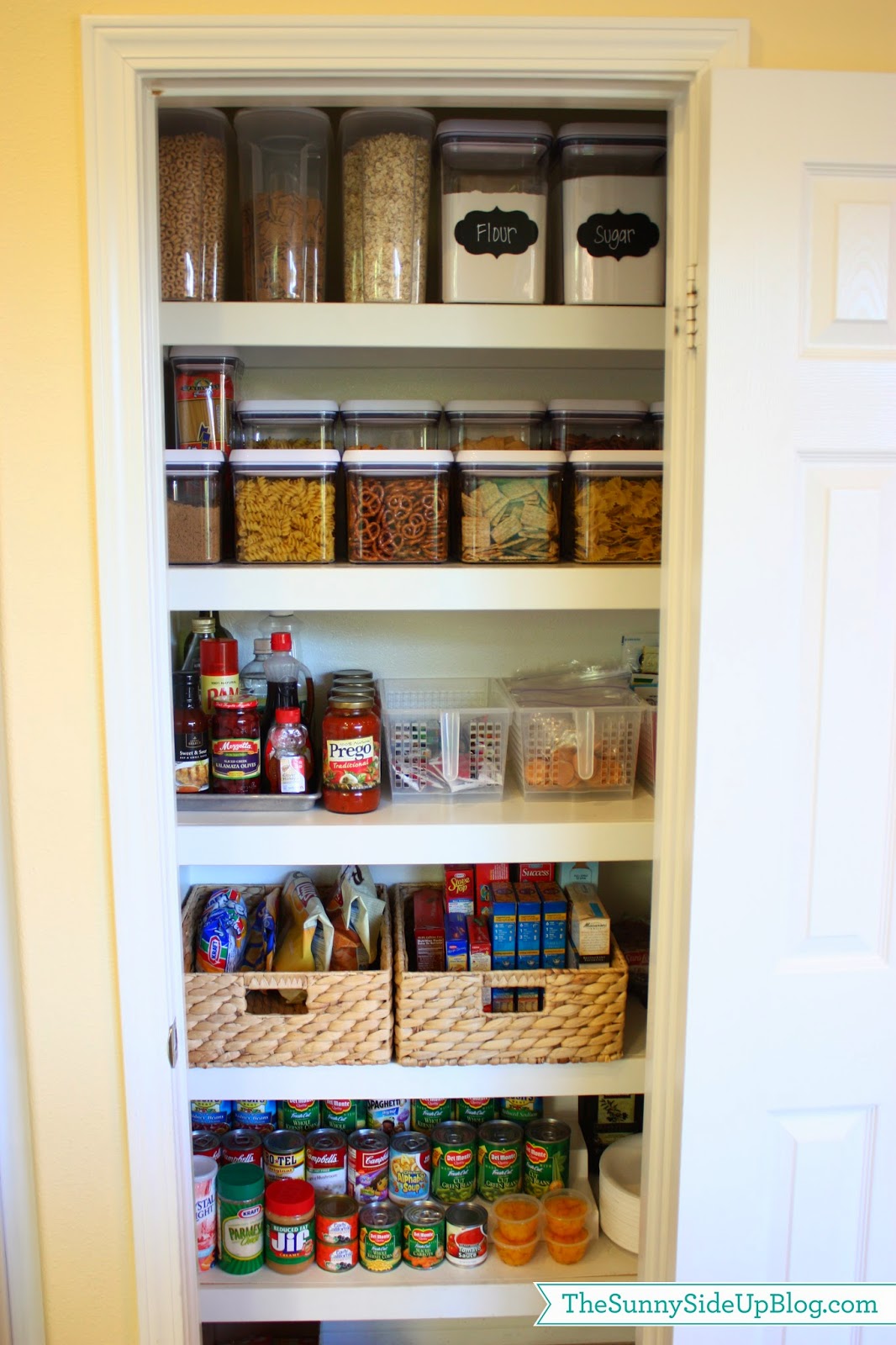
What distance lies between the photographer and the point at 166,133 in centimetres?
151

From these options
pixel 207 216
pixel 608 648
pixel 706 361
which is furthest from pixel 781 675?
pixel 207 216

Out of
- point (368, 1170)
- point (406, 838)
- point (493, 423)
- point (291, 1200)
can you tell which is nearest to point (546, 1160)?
point (368, 1170)

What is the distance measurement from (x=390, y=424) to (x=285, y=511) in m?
0.21

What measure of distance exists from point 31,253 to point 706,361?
77 centimetres

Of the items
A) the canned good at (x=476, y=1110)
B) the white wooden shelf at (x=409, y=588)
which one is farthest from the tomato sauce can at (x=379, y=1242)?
the white wooden shelf at (x=409, y=588)

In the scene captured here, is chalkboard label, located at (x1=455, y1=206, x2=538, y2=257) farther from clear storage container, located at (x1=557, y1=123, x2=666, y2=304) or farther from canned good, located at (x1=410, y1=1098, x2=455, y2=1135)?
canned good, located at (x1=410, y1=1098, x2=455, y2=1135)

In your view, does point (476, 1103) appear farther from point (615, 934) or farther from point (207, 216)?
point (207, 216)

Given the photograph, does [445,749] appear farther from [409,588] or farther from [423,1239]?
[423,1239]

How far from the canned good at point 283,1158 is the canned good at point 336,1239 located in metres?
0.08

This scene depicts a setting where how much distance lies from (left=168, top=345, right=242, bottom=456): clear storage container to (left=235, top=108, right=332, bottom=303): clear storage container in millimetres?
111

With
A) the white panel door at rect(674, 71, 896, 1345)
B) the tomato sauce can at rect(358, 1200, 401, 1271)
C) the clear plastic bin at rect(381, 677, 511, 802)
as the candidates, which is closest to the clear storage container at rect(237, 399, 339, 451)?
the clear plastic bin at rect(381, 677, 511, 802)

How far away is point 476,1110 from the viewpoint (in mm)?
1853

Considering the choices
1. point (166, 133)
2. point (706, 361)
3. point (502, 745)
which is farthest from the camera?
point (502, 745)

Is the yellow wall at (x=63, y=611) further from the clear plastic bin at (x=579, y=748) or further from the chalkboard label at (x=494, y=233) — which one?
the clear plastic bin at (x=579, y=748)
